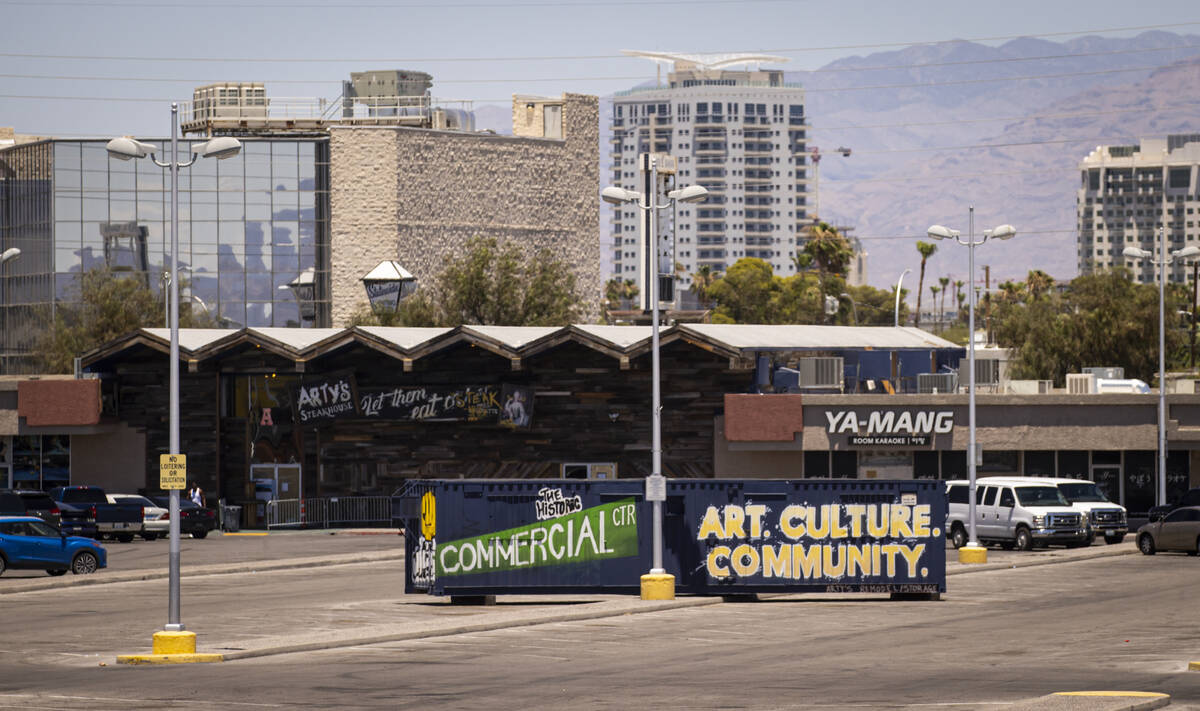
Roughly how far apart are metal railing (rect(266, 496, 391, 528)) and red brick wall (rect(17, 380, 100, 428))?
779cm

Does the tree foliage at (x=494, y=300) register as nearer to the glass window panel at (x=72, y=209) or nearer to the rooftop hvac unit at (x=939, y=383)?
the glass window panel at (x=72, y=209)

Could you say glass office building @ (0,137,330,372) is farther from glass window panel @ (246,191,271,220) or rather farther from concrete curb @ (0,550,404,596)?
concrete curb @ (0,550,404,596)

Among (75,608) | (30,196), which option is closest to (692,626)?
(75,608)

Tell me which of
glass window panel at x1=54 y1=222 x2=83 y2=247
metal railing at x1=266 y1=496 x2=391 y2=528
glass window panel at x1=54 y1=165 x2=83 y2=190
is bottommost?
metal railing at x1=266 y1=496 x2=391 y2=528

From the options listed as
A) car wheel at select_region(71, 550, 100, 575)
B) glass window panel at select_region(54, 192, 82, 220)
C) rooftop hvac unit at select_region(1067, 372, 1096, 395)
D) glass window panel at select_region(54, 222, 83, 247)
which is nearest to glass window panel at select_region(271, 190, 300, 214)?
glass window panel at select_region(54, 192, 82, 220)

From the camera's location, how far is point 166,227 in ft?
328

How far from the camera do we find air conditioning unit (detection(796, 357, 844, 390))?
58250 millimetres

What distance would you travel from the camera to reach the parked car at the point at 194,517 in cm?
5461

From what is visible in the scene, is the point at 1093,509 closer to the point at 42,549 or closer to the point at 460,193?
the point at 42,549

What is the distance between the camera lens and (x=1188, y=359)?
370 feet

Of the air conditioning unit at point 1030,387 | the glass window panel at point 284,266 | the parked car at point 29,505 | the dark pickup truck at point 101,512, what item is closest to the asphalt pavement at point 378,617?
the dark pickup truck at point 101,512

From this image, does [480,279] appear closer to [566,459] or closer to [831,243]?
[566,459]

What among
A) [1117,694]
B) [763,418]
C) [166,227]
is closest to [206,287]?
[166,227]

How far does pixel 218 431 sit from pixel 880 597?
3390 cm
